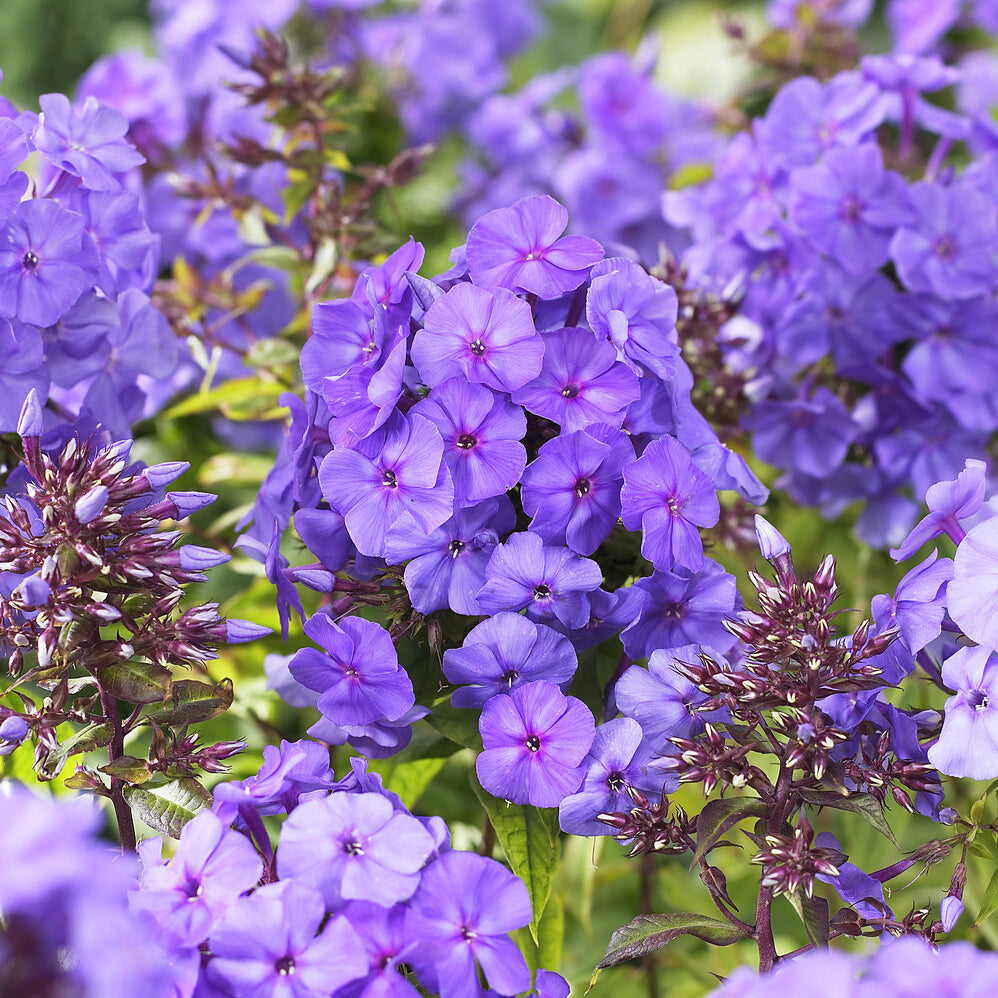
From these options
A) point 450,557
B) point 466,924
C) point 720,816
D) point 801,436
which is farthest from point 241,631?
point 801,436

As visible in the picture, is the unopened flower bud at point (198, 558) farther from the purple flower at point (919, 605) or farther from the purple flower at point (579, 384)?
the purple flower at point (919, 605)

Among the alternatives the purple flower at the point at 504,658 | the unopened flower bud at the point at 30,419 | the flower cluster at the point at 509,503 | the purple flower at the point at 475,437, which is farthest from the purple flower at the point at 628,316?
the unopened flower bud at the point at 30,419

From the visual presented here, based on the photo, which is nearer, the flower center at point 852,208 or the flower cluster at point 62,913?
the flower cluster at point 62,913

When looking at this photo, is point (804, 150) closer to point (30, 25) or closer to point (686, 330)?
point (686, 330)

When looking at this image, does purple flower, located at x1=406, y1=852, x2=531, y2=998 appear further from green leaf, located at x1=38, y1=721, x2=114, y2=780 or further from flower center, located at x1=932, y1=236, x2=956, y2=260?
flower center, located at x1=932, y1=236, x2=956, y2=260

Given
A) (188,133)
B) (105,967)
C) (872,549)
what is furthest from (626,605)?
(188,133)

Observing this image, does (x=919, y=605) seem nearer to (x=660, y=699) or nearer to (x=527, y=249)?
(x=660, y=699)
